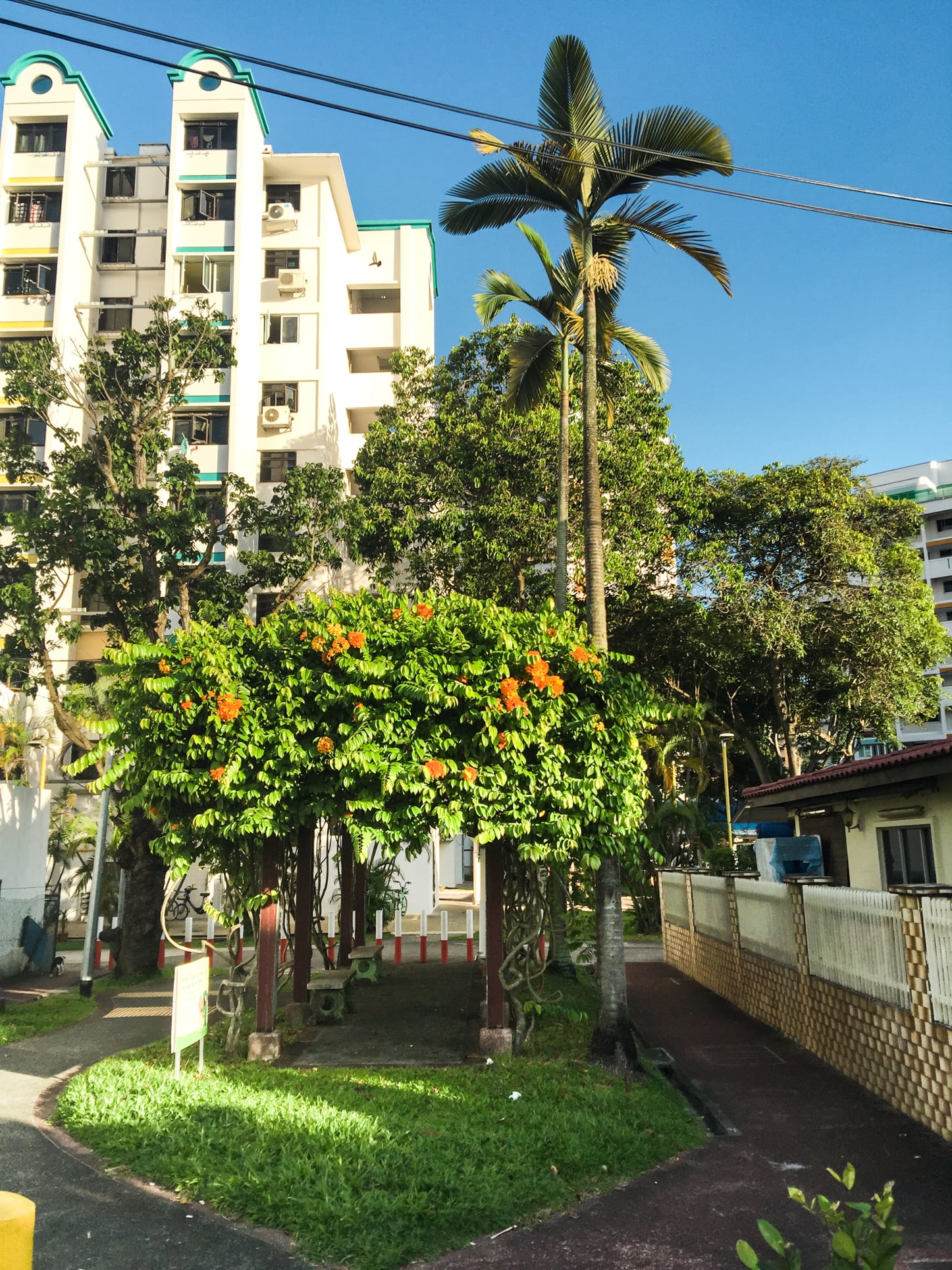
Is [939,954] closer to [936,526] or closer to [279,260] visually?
[279,260]

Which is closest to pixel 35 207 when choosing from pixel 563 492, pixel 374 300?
pixel 374 300

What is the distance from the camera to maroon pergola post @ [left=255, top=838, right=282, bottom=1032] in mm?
10875

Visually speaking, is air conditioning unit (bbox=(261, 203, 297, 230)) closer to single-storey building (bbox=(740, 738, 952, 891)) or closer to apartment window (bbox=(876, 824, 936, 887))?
single-storey building (bbox=(740, 738, 952, 891))

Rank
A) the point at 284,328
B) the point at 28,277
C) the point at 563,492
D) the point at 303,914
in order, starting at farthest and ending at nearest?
the point at 28,277, the point at 284,328, the point at 563,492, the point at 303,914

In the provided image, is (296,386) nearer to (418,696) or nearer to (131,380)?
(131,380)

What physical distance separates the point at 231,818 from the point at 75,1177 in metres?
3.44

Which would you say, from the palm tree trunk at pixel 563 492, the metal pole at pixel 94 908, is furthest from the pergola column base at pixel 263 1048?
the metal pole at pixel 94 908

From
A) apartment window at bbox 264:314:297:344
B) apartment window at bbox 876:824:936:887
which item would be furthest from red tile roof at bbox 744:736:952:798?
apartment window at bbox 264:314:297:344

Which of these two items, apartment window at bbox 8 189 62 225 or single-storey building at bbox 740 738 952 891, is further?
apartment window at bbox 8 189 62 225

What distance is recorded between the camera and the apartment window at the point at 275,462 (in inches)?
1372

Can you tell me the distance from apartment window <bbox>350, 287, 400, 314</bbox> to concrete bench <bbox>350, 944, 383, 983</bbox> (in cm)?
2973

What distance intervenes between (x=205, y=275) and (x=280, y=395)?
4.65m

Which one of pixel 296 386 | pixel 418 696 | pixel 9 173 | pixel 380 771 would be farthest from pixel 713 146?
pixel 9 173

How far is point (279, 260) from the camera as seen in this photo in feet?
121
